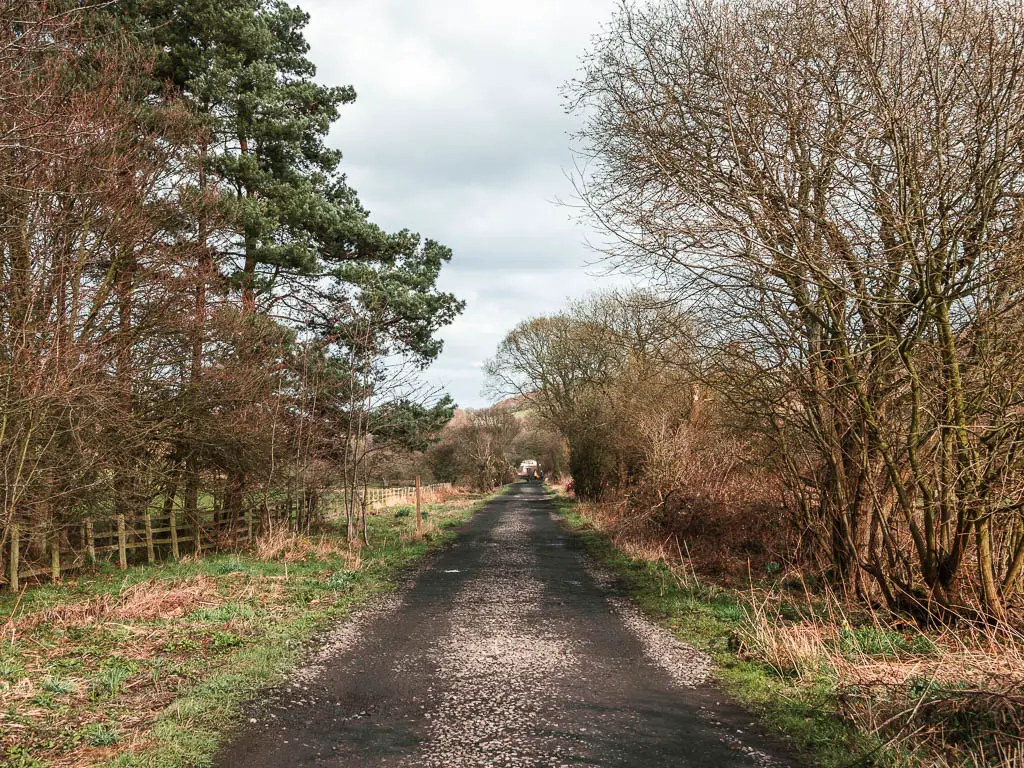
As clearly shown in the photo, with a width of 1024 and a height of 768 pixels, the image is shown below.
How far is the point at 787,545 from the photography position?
10766 millimetres

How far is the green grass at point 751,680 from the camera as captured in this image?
A: 412 cm

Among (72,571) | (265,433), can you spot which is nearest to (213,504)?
(265,433)

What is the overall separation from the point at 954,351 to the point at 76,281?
1130cm

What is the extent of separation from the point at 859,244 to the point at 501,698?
517 centimetres

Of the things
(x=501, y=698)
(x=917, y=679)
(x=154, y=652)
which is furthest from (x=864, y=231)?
(x=154, y=652)

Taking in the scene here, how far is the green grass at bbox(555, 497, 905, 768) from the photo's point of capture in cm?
412

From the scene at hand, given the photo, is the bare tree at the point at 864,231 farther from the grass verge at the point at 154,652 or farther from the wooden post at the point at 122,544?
the wooden post at the point at 122,544

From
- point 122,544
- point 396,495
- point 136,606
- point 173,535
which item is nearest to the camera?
point 136,606

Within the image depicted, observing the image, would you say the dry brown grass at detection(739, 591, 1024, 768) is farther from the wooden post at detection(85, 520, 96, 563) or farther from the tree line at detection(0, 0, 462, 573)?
the wooden post at detection(85, 520, 96, 563)

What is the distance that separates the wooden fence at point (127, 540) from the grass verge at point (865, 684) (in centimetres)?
878

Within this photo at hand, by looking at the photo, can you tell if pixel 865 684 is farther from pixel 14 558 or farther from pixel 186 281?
pixel 186 281

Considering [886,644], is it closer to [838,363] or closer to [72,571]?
[838,363]

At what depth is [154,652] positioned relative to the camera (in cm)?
624

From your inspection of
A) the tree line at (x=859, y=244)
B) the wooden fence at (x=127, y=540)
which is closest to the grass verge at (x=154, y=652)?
the wooden fence at (x=127, y=540)
